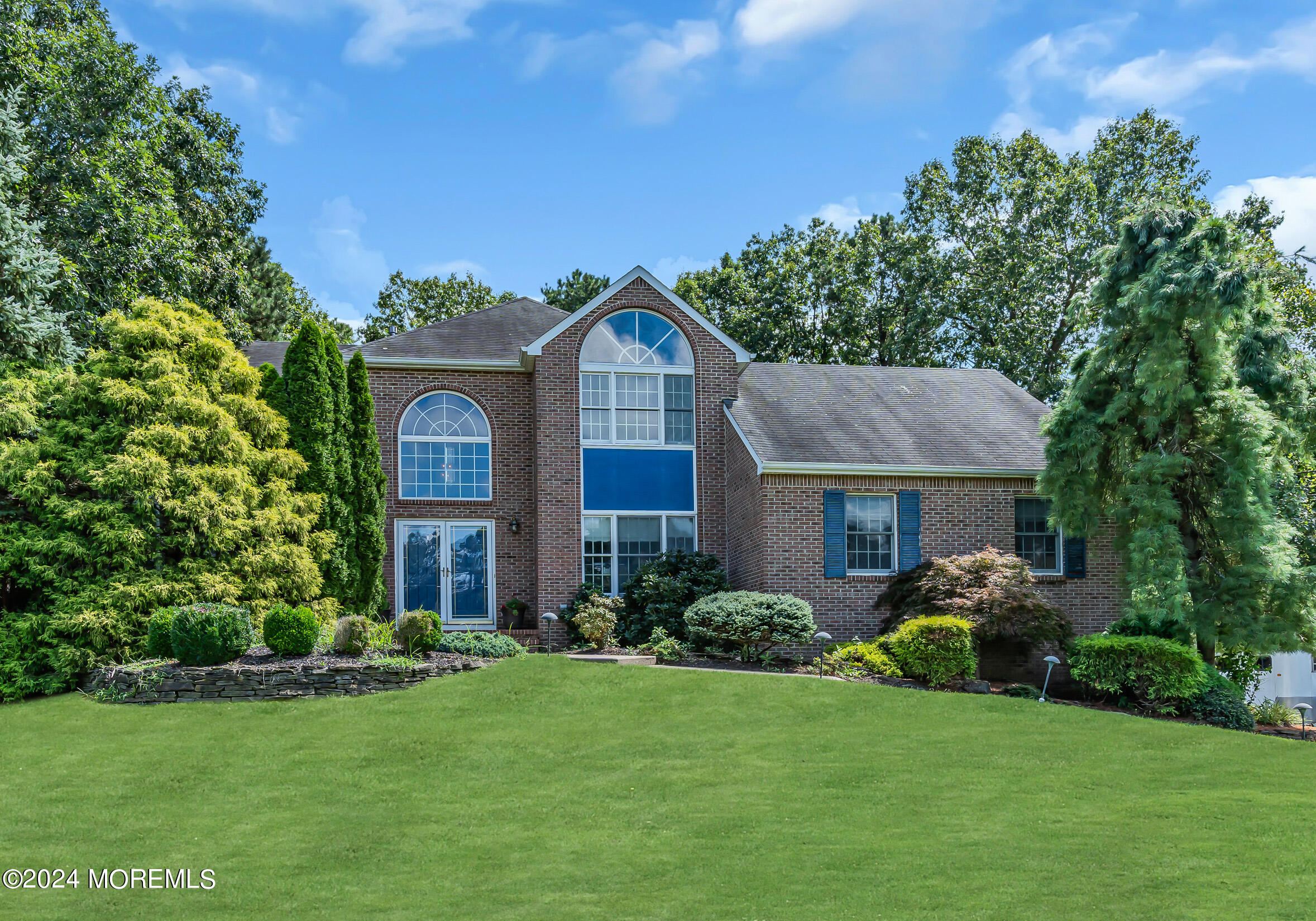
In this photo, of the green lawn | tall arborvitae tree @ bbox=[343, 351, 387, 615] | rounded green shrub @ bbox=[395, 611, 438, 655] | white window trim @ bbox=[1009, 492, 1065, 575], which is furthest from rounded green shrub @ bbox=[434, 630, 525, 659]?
white window trim @ bbox=[1009, 492, 1065, 575]

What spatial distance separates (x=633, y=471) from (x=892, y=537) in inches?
195

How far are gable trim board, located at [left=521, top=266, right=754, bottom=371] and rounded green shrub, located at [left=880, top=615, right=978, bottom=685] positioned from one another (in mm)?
6639

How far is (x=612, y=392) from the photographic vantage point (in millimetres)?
19531

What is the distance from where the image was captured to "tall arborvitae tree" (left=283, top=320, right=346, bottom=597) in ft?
55.3

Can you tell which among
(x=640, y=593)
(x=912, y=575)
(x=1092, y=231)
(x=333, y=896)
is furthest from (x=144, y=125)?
(x=1092, y=231)

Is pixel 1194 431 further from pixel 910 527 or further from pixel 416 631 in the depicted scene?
pixel 416 631

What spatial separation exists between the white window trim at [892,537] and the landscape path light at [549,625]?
208 inches

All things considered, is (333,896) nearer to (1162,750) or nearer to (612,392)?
(1162,750)

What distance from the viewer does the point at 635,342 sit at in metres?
19.5

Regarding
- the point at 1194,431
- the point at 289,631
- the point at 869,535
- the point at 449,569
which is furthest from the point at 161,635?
the point at 1194,431

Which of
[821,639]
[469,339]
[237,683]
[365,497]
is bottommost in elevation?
[237,683]

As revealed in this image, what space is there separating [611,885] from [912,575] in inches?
455

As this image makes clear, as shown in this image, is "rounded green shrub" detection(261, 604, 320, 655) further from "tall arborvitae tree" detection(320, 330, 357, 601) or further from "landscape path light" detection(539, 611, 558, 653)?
"landscape path light" detection(539, 611, 558, 653)

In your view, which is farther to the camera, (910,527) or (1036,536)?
(1036,536)
